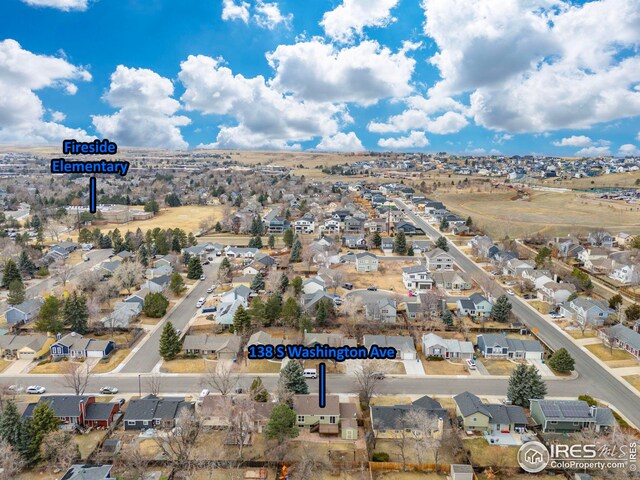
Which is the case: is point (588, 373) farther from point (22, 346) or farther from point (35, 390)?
point (22, 346)

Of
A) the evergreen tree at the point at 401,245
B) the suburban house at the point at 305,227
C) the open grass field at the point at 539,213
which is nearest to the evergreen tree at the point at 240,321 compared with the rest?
the evergreen tree at the point at 401,245

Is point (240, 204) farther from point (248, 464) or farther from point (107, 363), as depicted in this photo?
point (248, 464)

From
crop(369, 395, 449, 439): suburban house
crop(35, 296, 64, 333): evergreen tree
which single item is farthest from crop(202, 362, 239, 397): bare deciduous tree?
crop(35, 296, 64, 333): evergreen tree

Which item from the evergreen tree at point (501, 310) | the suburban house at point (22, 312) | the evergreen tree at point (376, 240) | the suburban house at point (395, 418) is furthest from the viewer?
the evergreen tree at point (376, 240)

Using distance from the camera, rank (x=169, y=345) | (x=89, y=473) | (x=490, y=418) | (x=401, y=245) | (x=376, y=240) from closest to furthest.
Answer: (x=89, y=473) → (x=490, y=418) → (x=169, y=345) → (x=401, y=245) → (x=376, y=240)

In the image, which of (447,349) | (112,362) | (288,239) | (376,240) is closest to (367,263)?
(376,240)

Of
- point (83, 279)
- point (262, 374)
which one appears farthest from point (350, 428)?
point (83, 279)

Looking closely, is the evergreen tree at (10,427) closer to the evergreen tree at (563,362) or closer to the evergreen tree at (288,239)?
the evergreen tree at (563,362)
